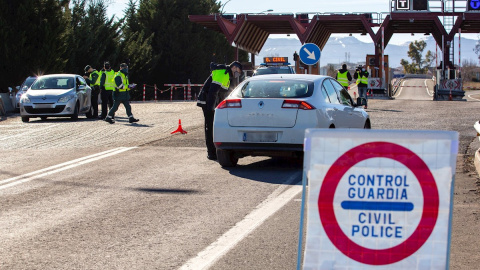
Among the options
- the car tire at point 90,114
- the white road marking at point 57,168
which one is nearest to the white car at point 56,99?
the car tire at point 90,114

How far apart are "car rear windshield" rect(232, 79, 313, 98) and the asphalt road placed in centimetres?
115

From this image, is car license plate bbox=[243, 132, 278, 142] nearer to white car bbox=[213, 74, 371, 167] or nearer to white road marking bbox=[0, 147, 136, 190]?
white car bbox=[213, 74, 371, 167]

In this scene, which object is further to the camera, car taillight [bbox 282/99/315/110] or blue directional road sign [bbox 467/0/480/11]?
blue directional road sign [bbox 467/0/480/11]

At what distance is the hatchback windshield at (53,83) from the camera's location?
24.7 m

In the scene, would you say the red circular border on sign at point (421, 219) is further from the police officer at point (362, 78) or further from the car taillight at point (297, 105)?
the police officer at point (362, 78)

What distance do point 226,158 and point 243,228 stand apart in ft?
15.3

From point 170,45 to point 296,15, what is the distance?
36.1 feet

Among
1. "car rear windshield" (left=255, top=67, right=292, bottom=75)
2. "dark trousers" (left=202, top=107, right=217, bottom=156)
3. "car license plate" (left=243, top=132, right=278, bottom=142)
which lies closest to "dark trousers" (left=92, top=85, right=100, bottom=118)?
"car rear windshield" (left=255, top=67, right=292, bottom=75)

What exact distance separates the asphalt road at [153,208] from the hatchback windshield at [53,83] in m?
8.61

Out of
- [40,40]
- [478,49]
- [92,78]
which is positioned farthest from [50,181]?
[478,49]

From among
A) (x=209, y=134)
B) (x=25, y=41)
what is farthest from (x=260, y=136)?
(x=25, y=41)

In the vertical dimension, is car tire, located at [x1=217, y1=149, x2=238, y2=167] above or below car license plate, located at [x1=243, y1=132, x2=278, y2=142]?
below

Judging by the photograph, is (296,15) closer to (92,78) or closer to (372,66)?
(372,66)

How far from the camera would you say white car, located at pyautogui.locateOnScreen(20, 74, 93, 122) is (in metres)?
23.5
